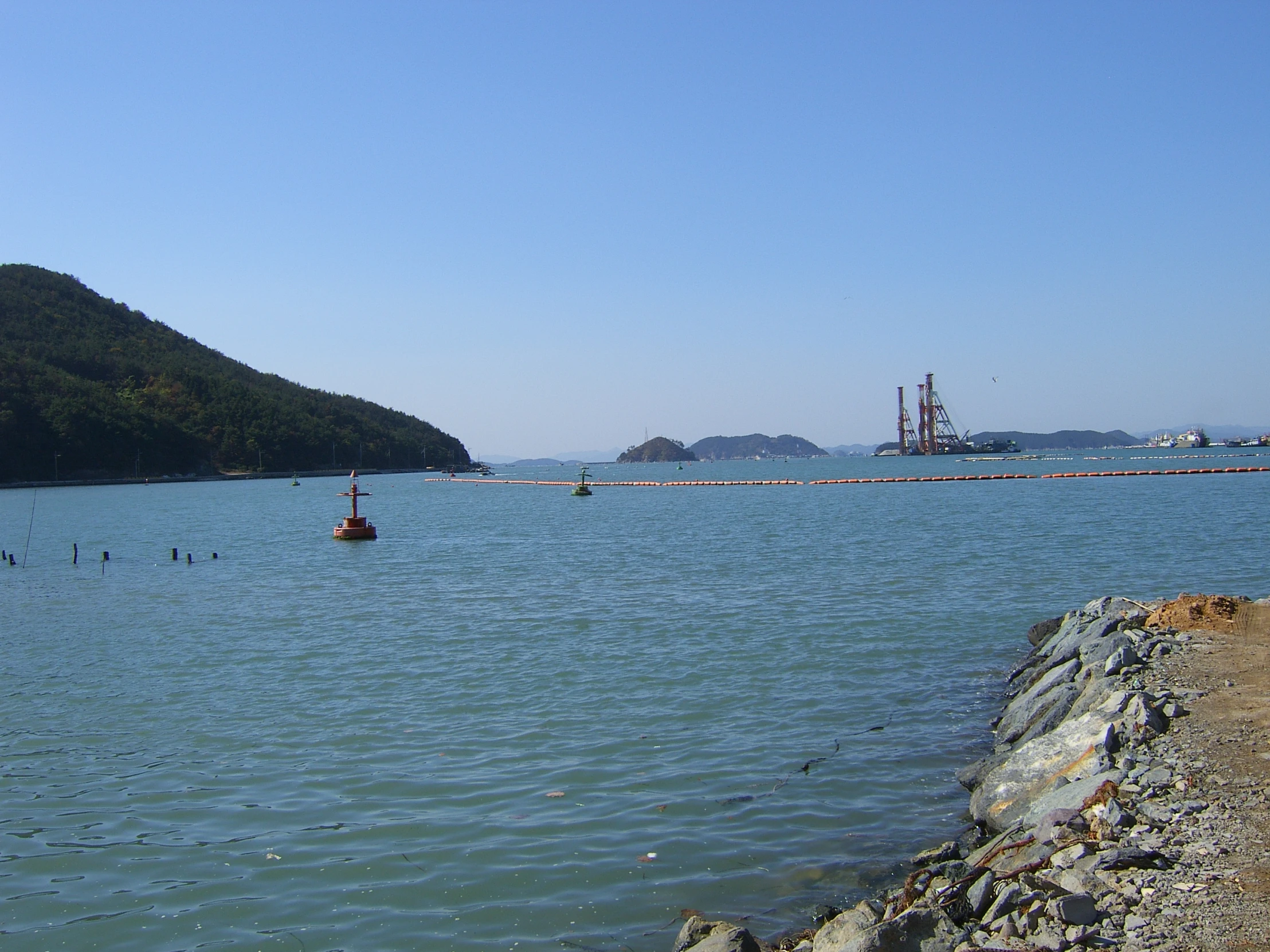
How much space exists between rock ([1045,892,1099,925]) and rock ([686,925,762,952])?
5.97 feet

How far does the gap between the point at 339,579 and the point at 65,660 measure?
11601 mm

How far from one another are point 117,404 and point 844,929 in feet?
523

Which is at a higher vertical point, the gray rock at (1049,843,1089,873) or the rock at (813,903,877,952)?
the gray rock at (1049,843,1089,873)

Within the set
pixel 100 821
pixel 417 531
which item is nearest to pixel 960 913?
pixel 100 821

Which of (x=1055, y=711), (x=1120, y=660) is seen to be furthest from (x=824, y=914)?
(x=1120, y=660)

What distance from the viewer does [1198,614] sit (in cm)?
1265

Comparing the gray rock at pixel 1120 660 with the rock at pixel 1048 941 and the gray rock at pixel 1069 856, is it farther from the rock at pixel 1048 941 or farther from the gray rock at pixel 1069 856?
the rock at pixel 1048 941

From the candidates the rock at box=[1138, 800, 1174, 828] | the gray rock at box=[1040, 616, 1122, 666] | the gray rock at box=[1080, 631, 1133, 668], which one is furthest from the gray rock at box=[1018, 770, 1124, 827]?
the gray rock at box=[1040, 616, 1122, 666]

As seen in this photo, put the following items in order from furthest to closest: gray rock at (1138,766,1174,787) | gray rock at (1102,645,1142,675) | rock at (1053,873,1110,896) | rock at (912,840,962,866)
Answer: gray rock at (1102,645,1142,675) → rock at (912,840,962,866) → gray rock at (1138,766,1174,787) → rock at (1053,873,1110,896)

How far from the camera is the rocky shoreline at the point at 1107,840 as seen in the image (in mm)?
4984

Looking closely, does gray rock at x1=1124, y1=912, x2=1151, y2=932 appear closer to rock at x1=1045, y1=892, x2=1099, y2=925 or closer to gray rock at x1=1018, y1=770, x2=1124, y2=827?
rock at x1=1045, y1=892, x2=1099, y2=925

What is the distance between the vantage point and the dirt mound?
486 inches

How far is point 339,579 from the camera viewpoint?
2789 cm

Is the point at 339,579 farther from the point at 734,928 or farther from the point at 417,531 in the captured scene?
the point at 734,928
